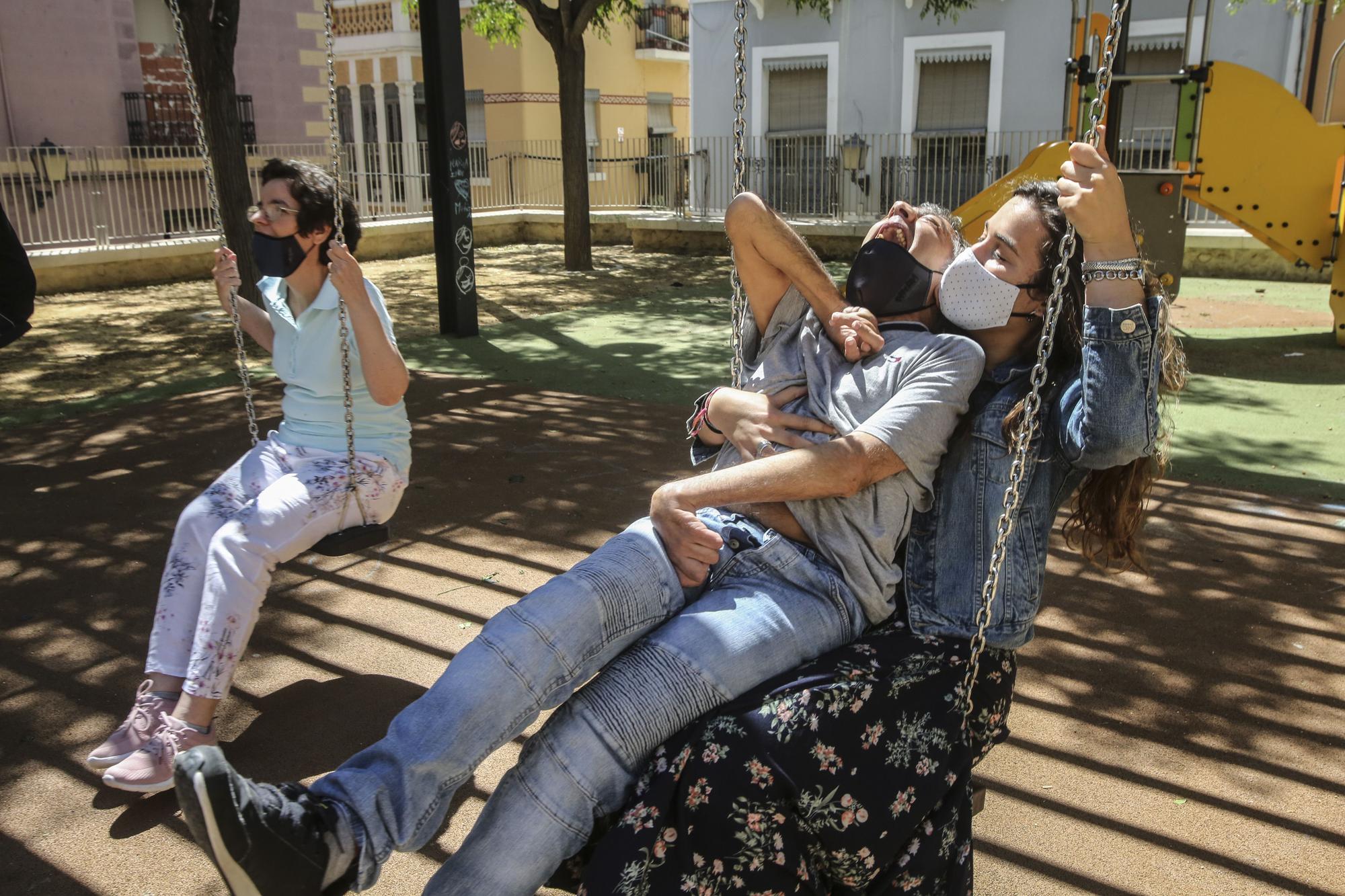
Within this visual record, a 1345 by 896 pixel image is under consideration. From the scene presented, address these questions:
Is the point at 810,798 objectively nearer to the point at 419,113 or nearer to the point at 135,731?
the point at 135,731

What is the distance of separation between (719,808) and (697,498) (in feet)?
2.08

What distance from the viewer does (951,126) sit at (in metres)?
17.9

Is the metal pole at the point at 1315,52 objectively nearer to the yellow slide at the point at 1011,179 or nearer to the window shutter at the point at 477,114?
the yellow slide at the point at 1011,179

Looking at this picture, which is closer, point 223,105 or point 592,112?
point 223,105

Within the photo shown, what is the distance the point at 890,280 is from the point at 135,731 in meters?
2.25

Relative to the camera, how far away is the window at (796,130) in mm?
18531

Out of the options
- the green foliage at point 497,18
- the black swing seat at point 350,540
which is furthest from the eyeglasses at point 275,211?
the green foliage at point 497,18

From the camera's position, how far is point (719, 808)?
184 cm

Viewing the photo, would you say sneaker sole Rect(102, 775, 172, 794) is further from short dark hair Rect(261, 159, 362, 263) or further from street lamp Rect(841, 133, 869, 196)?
street lamp Rect(841, 133, 869, 196)

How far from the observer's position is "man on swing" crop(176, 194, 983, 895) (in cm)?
181

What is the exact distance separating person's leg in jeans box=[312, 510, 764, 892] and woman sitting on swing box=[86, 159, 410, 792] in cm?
110

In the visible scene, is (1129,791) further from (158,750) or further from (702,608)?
(158,750)

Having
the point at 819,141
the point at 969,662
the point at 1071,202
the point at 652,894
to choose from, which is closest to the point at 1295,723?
the point at 969,662

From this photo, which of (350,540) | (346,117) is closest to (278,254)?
(350,540)
